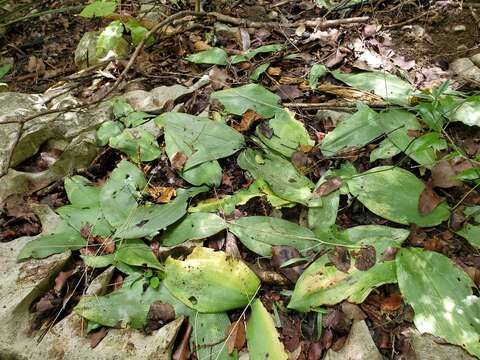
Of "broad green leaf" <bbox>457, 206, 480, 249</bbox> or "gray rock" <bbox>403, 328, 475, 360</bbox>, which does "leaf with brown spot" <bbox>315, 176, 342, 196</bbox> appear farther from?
"gray rock" <bbox>403, 328, 475, 360</bbox>

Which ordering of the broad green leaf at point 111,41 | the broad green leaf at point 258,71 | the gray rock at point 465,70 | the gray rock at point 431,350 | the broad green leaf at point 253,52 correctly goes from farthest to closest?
the broad green leaf at point 111,41 → the broad green leaf at point 253,52 → the broad green leaf at point 258,71 → the gray rock at point 465,70 → the gray rock at point 431,350

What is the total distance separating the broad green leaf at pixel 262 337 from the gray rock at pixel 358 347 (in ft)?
0.54

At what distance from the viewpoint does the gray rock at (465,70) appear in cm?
201

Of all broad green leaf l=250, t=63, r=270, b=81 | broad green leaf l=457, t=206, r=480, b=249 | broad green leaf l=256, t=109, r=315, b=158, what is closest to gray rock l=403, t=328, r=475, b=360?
broad green leaf l=457, t=206, r=480, b=249

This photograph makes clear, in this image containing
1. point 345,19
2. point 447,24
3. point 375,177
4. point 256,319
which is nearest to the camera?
point 256,319

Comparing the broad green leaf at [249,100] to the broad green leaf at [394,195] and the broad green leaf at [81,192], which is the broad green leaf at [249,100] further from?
the broad green leaf at [81,192]

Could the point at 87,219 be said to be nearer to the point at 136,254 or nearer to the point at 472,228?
the point at 136,254

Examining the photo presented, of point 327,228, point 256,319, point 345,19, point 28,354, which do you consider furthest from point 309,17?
point 28,354

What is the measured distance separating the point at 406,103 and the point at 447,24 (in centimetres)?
73

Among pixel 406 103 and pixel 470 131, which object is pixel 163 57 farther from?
pixel 470 131

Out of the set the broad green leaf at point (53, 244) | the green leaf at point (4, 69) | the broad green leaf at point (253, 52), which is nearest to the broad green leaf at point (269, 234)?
the broad green leaf at point (53, 244)

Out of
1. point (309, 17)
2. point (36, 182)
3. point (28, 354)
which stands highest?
point (309, 17)

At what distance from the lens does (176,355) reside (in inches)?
57.2

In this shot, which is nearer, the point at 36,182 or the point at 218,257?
the point at 218,257
